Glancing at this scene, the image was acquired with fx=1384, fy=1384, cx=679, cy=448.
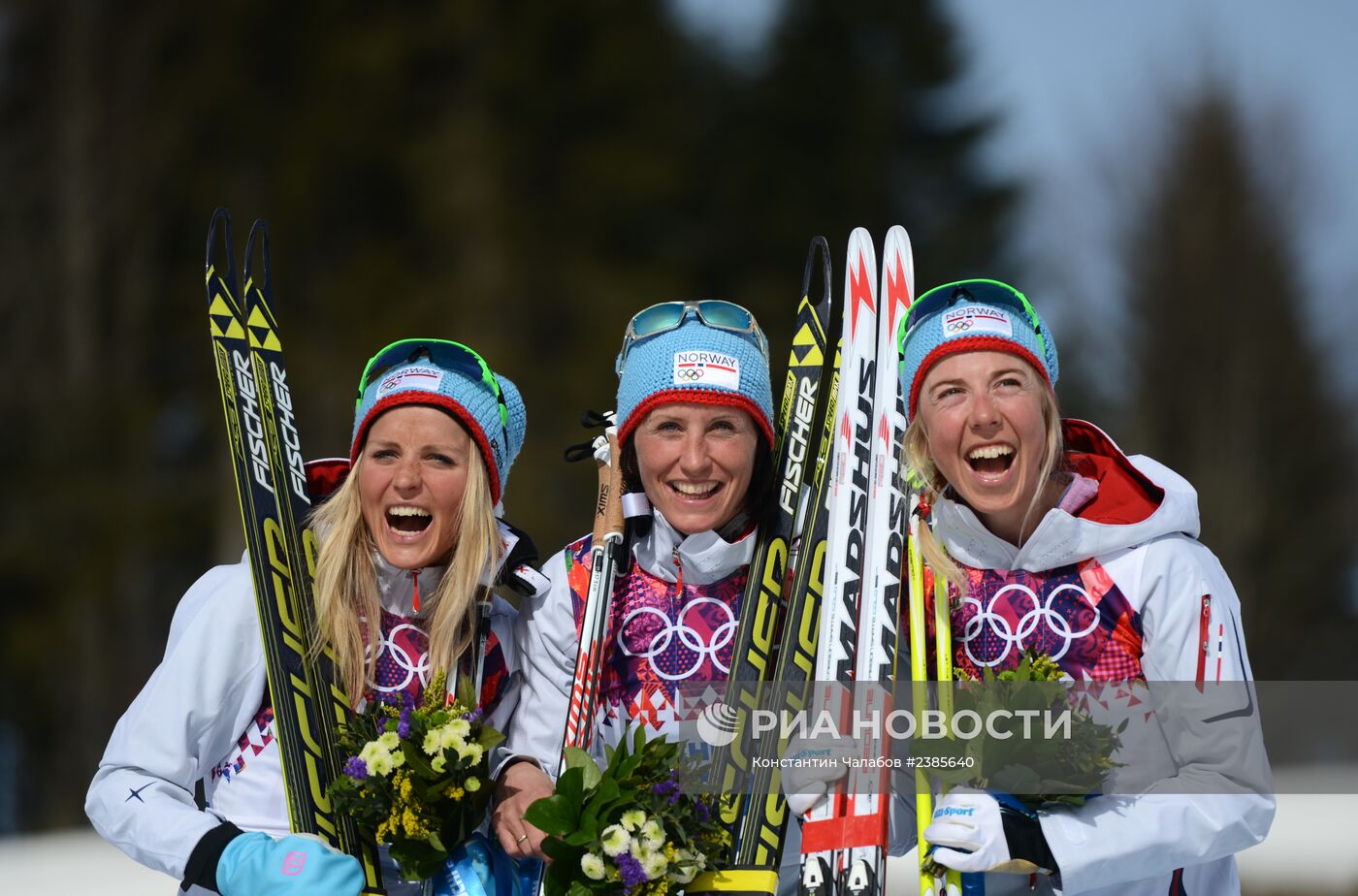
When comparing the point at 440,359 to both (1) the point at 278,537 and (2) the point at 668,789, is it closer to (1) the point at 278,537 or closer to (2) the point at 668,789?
(1) the point at 278,537

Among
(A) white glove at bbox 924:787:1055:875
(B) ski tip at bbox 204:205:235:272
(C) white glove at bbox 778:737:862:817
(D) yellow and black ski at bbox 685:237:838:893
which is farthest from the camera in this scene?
(B) ski tip at bbox 204:205:235:272

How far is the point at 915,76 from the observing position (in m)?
17.5

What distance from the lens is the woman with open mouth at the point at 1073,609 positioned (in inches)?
106

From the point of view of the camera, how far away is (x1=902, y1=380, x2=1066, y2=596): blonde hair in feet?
9.68

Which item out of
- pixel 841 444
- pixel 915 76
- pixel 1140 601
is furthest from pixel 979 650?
pixel 915 76

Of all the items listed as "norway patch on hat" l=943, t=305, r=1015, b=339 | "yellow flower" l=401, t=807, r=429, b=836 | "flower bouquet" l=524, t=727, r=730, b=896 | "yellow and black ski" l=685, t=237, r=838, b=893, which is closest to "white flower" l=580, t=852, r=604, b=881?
"flower bouquet" l=524, t=727, r=730, b=896

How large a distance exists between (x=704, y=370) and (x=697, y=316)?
0.73 ft

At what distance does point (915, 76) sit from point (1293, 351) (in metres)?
6.03

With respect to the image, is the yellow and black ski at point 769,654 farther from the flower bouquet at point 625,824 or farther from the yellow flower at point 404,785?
the yellow flower at point 404,785

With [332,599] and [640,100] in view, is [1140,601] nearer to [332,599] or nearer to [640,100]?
[332,599]

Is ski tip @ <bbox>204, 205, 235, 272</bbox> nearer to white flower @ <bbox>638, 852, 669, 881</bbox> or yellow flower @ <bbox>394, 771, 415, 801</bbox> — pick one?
yellow flower @ <bbox>394, 771, 415, 801</bbox>

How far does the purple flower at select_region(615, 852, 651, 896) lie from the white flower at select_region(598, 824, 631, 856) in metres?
0.02

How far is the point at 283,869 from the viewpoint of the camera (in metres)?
2.85

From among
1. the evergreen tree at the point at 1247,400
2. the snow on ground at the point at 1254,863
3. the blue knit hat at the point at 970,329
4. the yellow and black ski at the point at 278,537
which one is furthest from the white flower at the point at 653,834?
the evergreen tree at the point at 1247,400
